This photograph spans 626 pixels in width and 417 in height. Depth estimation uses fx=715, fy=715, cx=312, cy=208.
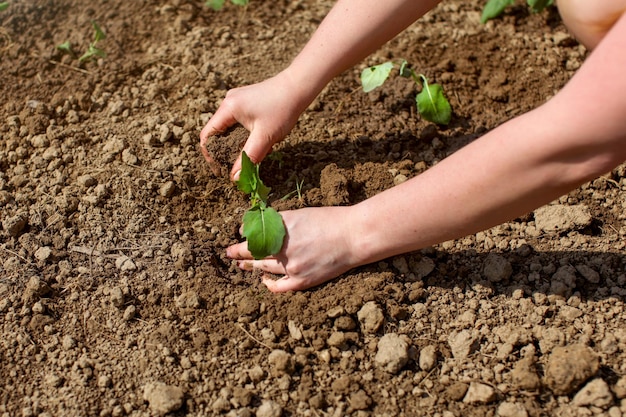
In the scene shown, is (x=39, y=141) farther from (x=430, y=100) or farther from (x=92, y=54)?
(x=430, y=100)

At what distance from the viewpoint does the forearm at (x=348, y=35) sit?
226 centimetres

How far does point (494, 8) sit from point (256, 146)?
52.0 inches

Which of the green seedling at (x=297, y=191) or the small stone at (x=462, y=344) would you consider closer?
the small stone at (x=462, y=344)

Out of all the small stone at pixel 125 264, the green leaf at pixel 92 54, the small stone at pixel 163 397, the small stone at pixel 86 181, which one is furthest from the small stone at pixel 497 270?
the green leaf at pixel 92 54

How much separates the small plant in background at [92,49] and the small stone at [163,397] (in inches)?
59.4

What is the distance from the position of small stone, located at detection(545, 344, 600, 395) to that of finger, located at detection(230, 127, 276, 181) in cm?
113

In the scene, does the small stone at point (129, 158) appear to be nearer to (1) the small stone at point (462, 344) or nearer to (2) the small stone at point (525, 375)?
(1) the small stone at point (462, 344)

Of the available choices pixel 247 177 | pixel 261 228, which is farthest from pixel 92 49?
pixel 261 228

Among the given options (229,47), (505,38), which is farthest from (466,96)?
(229,47)

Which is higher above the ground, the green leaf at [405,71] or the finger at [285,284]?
the green leaf at [405,71]

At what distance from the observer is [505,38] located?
3.08 meters

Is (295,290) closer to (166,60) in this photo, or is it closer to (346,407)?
(346,407)

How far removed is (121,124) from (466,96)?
1.36 m

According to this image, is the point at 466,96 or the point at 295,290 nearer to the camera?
the point at 295,290
